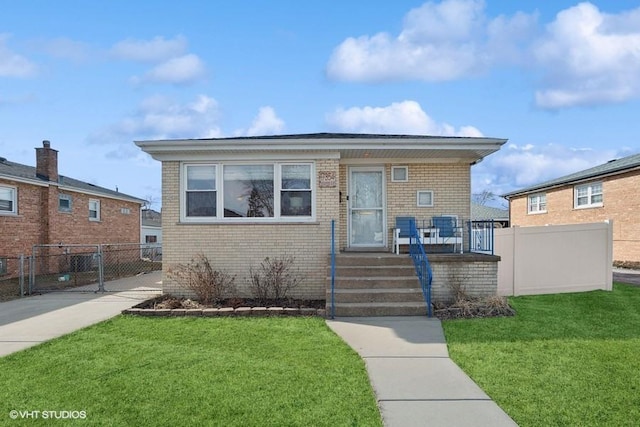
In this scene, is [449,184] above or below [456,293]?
above

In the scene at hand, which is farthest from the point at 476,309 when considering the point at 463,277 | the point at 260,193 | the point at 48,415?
the point at 48,415

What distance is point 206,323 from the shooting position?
7.16m

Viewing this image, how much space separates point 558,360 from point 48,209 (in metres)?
18.9

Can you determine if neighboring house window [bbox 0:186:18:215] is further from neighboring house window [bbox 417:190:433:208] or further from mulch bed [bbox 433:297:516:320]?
mulch bed [bbox 433:297:516:320]

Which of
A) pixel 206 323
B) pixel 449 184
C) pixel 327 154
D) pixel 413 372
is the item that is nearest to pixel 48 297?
pixel 206 323

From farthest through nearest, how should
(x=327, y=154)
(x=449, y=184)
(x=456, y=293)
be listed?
(x=449, y=184) < (x=327, y=154) < (x=456, y=293)

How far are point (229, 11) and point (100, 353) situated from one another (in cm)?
965

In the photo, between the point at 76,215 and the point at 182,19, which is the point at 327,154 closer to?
the point at 182,19

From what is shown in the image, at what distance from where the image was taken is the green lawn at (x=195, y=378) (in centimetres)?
368

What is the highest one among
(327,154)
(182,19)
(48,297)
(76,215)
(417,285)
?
(182,19)

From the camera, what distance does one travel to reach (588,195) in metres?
21.0

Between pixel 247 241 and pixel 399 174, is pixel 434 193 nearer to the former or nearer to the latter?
pixel 399 174

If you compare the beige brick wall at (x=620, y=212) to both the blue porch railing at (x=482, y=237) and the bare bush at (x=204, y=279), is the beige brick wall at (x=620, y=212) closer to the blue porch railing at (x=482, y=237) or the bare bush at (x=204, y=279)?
the blue porch railing at (x=482, y=237)

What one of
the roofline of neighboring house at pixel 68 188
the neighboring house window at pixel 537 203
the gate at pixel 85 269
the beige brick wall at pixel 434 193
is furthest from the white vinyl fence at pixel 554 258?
the roofline of neighboring house at pixel 68 188
